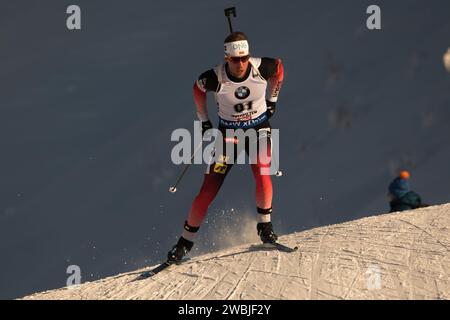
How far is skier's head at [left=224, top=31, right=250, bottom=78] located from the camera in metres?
5.97

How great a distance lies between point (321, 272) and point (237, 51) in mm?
1914

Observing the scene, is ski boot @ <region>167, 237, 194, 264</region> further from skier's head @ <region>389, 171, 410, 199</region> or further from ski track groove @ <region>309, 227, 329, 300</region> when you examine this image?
skier's head @ <region>389, 171, 410, 199</region>

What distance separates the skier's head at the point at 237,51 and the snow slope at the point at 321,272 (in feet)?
5.48

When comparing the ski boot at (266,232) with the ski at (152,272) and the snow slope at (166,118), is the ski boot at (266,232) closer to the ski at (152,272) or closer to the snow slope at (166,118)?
the ski at (152,272)

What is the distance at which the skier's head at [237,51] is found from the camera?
5.97 m

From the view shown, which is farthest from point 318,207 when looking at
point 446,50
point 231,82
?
point 231,82

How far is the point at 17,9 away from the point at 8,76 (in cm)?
231

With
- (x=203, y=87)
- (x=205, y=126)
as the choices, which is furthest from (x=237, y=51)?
(x=205, y=126)

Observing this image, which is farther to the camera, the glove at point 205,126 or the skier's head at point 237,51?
the glove at point 205,126

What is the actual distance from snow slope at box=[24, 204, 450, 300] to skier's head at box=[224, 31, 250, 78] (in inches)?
65.7

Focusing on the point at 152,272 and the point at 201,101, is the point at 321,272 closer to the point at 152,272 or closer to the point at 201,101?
the point at 152,272

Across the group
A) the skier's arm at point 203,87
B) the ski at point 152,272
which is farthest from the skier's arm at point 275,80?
the ski at point 152,272

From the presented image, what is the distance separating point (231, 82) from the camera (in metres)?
6.12
